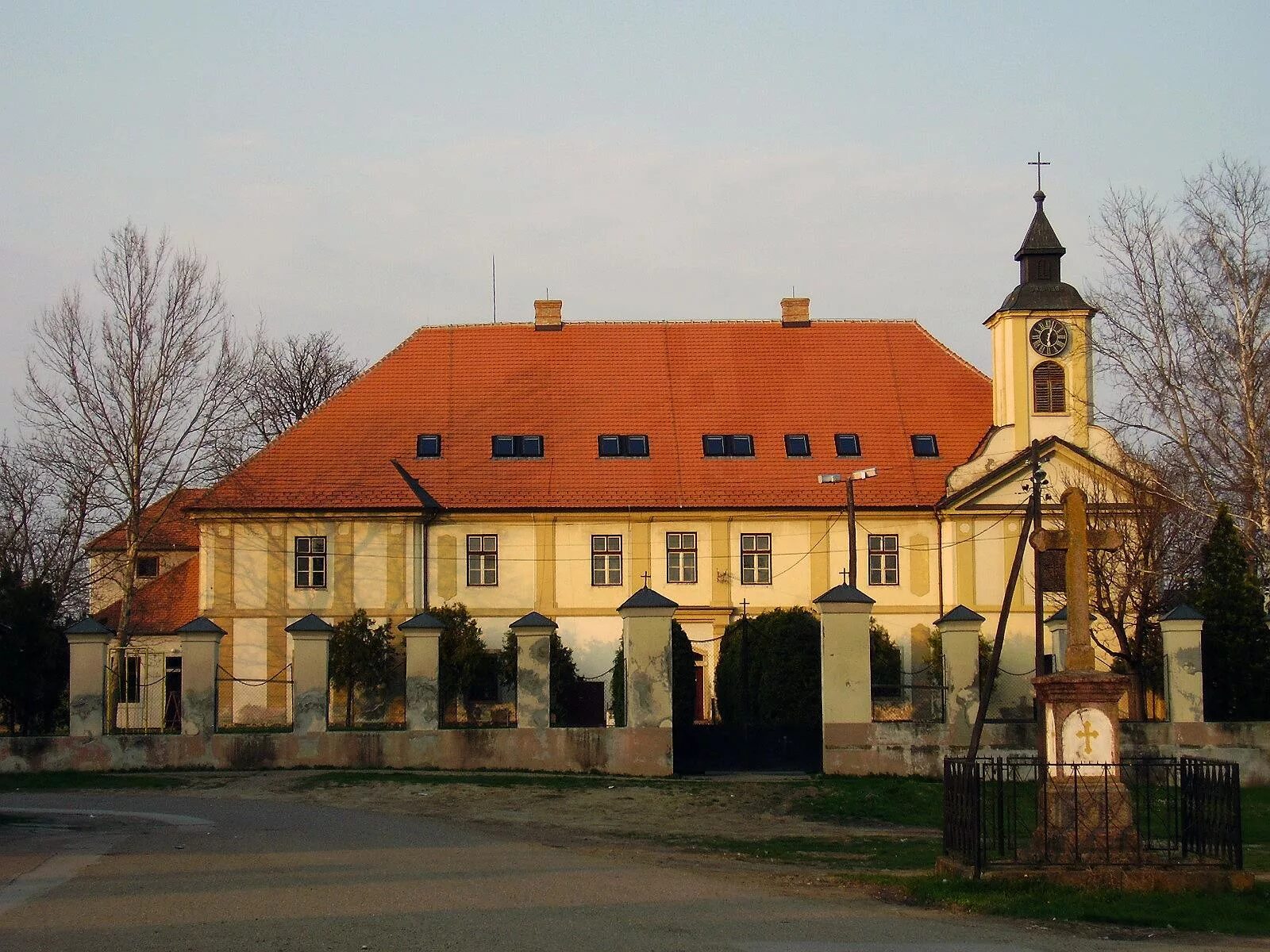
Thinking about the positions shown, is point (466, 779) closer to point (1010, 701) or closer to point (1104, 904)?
point (1010, 701)

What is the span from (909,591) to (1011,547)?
Result: 2.76 meters

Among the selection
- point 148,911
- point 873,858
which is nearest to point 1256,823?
point 873,858

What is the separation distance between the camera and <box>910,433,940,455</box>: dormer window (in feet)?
139

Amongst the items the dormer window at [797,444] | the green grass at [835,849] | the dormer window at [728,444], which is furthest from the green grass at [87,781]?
the dormer window at [797,444]

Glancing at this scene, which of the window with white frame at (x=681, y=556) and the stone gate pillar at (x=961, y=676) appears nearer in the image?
the stone gate pillar at (x=961, y=676)

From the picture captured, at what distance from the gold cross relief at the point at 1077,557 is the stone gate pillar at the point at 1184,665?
11082mm

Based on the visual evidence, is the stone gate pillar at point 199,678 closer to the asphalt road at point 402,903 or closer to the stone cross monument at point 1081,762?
the asphalt road at point 402,903

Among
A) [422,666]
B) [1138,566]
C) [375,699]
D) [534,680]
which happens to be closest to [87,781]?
[422,666]

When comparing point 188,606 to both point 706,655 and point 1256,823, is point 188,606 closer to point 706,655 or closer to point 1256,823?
point 706,655

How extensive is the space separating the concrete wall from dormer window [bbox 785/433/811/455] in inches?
714

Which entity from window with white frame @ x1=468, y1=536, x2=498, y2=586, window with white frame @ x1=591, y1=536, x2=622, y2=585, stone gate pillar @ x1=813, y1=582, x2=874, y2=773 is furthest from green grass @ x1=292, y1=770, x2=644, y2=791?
window with white frame @ x1=591, y1=536, x2=622, y2=585

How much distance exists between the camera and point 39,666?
31.9m

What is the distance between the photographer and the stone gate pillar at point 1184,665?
2591 cm

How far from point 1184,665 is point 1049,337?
16.3m
